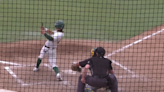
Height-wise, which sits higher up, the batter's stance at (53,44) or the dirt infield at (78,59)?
the batter's stance at (53,44)

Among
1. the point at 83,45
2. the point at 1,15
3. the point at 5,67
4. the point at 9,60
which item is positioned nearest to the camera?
the point at 5,67

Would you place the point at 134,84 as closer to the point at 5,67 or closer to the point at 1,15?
the point at 5,67

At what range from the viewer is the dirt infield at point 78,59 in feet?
22.3

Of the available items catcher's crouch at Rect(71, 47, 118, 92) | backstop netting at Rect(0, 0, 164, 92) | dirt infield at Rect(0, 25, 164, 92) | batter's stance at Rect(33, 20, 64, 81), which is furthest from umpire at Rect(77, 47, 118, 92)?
batter's stance at Rect(33, 20, 64, 81)

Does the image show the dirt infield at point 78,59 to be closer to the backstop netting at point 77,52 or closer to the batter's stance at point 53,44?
the backstop netting at point 77,52

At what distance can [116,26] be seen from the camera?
494 inches

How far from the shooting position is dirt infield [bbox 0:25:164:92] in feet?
22.3

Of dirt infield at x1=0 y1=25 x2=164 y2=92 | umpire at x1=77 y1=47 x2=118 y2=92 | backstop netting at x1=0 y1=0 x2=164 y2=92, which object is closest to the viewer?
umpire at x1=77 y1=47 x2=118 y2=92

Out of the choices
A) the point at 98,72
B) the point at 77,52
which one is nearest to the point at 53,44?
the point at 77,52

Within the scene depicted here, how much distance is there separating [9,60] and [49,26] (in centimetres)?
436

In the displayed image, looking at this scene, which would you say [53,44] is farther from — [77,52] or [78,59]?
[77,52]

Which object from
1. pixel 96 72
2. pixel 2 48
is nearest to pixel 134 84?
pixel 96 72

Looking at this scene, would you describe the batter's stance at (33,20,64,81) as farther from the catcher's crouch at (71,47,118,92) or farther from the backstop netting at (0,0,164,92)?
the catcher's crouch at (71,47,118,92)

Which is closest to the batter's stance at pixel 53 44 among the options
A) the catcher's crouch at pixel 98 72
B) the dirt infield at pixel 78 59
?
the dirt infield at pixel 78 59
